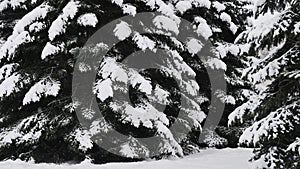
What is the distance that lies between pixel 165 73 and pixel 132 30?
126 centimetres

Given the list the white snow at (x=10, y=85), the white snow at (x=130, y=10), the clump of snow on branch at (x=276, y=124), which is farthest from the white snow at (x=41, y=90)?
the clump of snow on branch at (x=276, y=124)

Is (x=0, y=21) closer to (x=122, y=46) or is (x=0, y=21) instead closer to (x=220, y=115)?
(x=122, y=46)

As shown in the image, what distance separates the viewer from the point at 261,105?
17.7ft

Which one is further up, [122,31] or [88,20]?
[88,20]

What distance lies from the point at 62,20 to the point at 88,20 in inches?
22.2

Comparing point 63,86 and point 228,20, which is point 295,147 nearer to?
point 63,86

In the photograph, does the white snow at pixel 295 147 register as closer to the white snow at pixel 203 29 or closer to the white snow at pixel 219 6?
the white snow at pixel 203 29

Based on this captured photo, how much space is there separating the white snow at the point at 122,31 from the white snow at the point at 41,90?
1649 mm

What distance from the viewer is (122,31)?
27.8 ft

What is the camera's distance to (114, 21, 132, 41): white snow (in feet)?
27.7

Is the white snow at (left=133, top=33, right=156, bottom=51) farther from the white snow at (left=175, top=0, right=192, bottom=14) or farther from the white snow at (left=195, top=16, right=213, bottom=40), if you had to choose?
the white snow at (left=195, top=16, right=213, bottom=40)

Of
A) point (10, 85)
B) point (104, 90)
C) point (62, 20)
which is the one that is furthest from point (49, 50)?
point (104, 90)

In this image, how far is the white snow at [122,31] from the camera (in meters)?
8.45

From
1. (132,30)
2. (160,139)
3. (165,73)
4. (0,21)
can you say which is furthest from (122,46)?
(0,21)
